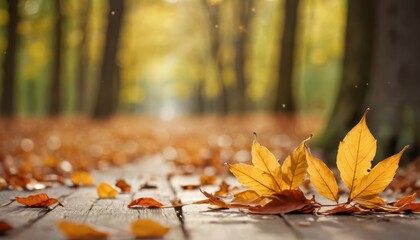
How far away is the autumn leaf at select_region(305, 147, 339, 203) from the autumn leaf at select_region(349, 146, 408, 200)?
10 cm

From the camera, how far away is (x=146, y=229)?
2.14 meters

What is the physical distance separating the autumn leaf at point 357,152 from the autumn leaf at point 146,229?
957 mm

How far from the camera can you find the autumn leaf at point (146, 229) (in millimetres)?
2125

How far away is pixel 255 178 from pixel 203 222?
1.15 ft

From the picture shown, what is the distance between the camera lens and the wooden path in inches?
90.8

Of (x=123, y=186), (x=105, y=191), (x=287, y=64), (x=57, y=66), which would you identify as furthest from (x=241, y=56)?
(x=105, y=191)

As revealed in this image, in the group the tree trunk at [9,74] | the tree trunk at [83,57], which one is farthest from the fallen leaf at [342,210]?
the tree trunk at [83,57]

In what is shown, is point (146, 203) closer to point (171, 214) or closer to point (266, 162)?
point (171, 214)

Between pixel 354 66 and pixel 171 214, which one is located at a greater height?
pixel 354 66

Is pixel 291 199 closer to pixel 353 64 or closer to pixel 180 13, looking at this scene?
pixel 353 64

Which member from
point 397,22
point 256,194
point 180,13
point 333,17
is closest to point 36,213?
point 256,194

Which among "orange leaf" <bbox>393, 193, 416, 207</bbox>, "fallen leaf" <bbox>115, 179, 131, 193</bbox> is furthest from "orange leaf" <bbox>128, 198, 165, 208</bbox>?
"orange leaf" <bbox>393, 193, 416, 207</bbox>

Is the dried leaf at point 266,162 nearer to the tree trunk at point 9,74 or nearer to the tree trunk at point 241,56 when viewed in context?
the tree trunk at point 9,74

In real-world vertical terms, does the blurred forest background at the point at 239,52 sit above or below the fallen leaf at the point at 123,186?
above
